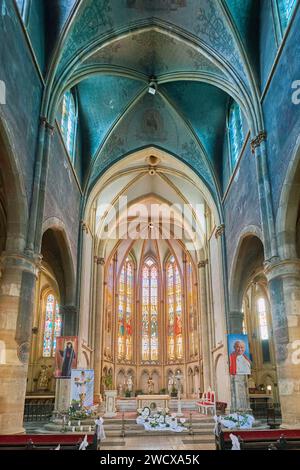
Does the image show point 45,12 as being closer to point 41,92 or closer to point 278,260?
point 41,92

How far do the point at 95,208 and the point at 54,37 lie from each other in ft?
41.7

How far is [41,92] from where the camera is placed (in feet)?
48.0

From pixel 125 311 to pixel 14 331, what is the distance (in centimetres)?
2809

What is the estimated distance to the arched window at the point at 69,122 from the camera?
18516mm

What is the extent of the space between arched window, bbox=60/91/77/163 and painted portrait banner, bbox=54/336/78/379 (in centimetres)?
855

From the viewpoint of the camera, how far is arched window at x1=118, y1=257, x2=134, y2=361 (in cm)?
3791

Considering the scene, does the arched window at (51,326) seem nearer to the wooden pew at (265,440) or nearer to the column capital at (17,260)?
the column capital at (17,260)

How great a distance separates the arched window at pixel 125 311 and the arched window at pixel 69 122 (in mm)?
21418

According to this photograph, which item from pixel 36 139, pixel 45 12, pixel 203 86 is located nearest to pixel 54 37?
pixel 45 12

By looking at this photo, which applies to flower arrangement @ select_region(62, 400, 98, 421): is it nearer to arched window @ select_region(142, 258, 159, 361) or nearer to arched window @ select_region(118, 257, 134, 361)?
arched window @ select_region(118, 257, 134, 361)

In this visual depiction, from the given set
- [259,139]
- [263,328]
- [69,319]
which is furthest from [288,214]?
[263,328]

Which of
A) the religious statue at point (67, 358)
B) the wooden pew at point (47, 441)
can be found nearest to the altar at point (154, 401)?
the religious statue at point (67, 358)

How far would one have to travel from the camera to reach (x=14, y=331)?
11516mm

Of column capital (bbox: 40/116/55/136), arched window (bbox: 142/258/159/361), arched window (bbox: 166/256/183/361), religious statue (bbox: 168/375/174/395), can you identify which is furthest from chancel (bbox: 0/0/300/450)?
arched window (bbox: 142/258/159/361)
